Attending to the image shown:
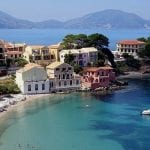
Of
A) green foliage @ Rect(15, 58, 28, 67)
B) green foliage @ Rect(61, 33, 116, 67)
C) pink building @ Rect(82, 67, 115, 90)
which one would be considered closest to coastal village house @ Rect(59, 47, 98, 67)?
green foliage @ Rect(61, 33, 116, 67)

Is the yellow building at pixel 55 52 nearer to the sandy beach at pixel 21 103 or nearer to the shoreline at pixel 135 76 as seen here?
the shoreline at pixel 135 76

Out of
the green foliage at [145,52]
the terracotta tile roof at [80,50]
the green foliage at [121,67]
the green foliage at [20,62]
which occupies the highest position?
the terracotta tile roof at [80,50]

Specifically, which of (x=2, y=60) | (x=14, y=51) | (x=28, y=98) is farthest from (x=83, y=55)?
(x=28, y=98)

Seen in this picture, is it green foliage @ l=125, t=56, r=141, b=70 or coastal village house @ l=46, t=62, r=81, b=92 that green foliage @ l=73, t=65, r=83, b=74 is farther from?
green foliage @ l=125, t=56, r=141, b=70

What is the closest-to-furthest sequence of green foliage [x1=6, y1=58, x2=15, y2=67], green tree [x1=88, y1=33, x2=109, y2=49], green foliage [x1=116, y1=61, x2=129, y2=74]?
green foliage [x1=6, y1=58, x2=15, y2=67] < green foliage [x1=116, y1=61, x2=129, y2=74] < green tree [x1=88, y1=33, x2=109, y2=49]

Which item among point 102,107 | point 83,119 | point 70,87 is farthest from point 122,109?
point 70,87

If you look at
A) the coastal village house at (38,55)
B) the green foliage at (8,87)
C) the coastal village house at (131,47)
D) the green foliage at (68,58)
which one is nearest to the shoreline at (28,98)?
the green foliage at (8,87)

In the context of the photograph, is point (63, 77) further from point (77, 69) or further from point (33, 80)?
point (77, 69)
